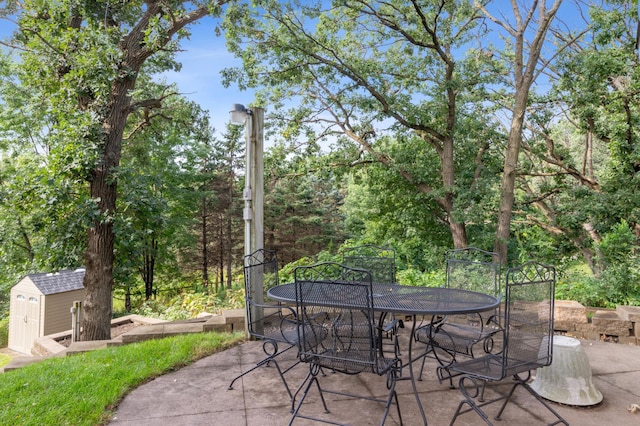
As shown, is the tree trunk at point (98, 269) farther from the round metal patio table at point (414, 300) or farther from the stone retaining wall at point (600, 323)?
the stone retaining wall at point (600, 323)

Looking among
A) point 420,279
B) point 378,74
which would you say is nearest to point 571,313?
point 420,279

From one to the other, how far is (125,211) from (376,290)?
194 inches

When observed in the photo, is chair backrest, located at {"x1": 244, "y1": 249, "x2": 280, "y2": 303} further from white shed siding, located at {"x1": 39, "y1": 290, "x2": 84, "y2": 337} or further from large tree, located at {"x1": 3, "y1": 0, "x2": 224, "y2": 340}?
white shed siding, located at {"x1": 39, "y1": 290, "x2": 84, "y2": 337}

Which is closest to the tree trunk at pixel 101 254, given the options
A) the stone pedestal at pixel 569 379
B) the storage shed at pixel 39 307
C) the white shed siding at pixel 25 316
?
the storage shed at pixel 39 307

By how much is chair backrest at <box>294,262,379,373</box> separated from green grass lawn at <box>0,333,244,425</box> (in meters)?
1.35

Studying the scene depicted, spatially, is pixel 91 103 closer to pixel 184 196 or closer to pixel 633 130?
pixel 184 196

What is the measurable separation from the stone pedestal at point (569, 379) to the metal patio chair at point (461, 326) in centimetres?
42

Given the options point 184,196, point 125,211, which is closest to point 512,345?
point 125,211

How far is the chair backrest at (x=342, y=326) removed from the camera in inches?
83.1

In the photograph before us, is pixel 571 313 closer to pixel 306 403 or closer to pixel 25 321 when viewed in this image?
pixel 306 403

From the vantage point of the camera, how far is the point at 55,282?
10.4 metres

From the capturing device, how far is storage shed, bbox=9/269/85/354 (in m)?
9.70

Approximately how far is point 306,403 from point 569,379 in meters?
1.73

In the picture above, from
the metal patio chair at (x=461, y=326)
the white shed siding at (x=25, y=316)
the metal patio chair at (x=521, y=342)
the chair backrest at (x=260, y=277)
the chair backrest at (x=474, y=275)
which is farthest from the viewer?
the white shed siding at (x=25, y=316)
